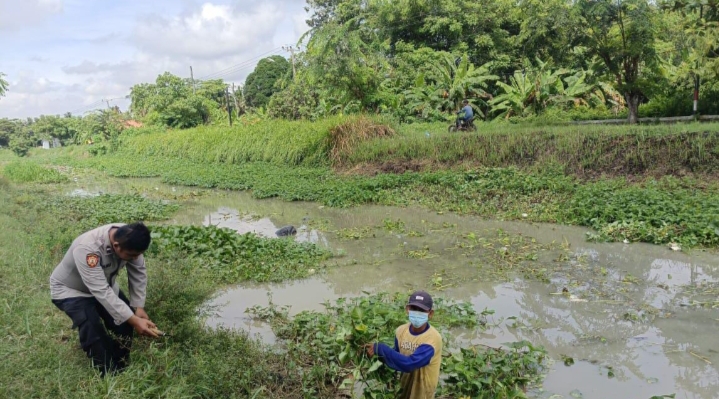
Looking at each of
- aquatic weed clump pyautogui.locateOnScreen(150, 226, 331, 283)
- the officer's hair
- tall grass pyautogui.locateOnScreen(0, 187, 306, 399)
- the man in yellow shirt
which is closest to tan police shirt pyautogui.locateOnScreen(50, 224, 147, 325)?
the officer's hair

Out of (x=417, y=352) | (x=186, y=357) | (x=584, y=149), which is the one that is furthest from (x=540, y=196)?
(x=186, y=357)

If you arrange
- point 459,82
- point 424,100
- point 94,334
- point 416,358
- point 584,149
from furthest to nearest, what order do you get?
point 424,100 < point 459,82 < point 584,149 < point 94,334 < point 416,358

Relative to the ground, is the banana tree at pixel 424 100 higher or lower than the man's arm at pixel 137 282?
higher

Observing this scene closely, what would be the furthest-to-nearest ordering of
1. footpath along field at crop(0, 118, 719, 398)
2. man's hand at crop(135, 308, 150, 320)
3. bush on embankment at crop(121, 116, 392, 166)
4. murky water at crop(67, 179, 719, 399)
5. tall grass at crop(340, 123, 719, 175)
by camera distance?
bush on embankment at crop(121, 116, 392, 166) → tall grass at crop(340, 123, 719, 175) → murky water at crop(67, 179, 719, 399) → man's hand at crop(135, 308, 150, 320) → footpath along field at crop(0, 118, 719, 398)

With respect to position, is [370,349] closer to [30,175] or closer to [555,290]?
[555,290]

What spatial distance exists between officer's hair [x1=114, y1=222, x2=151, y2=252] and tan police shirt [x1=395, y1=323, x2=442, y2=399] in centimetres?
183

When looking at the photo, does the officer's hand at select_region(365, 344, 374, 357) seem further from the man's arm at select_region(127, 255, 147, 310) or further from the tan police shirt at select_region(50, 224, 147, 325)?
the man's arm at select_region(127, 255, 147, 310)

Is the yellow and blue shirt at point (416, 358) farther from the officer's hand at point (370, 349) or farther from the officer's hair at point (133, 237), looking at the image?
the officer's hair at point (133, 237)

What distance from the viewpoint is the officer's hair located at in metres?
3.34

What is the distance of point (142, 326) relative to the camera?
3502 millimetres

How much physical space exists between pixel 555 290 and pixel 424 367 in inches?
136

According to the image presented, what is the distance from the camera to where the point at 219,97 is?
140 feet

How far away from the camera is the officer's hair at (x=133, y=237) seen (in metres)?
3.34

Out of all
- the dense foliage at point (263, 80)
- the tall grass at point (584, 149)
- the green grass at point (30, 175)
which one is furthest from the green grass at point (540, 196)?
the dense foliage at point (263, 80)
